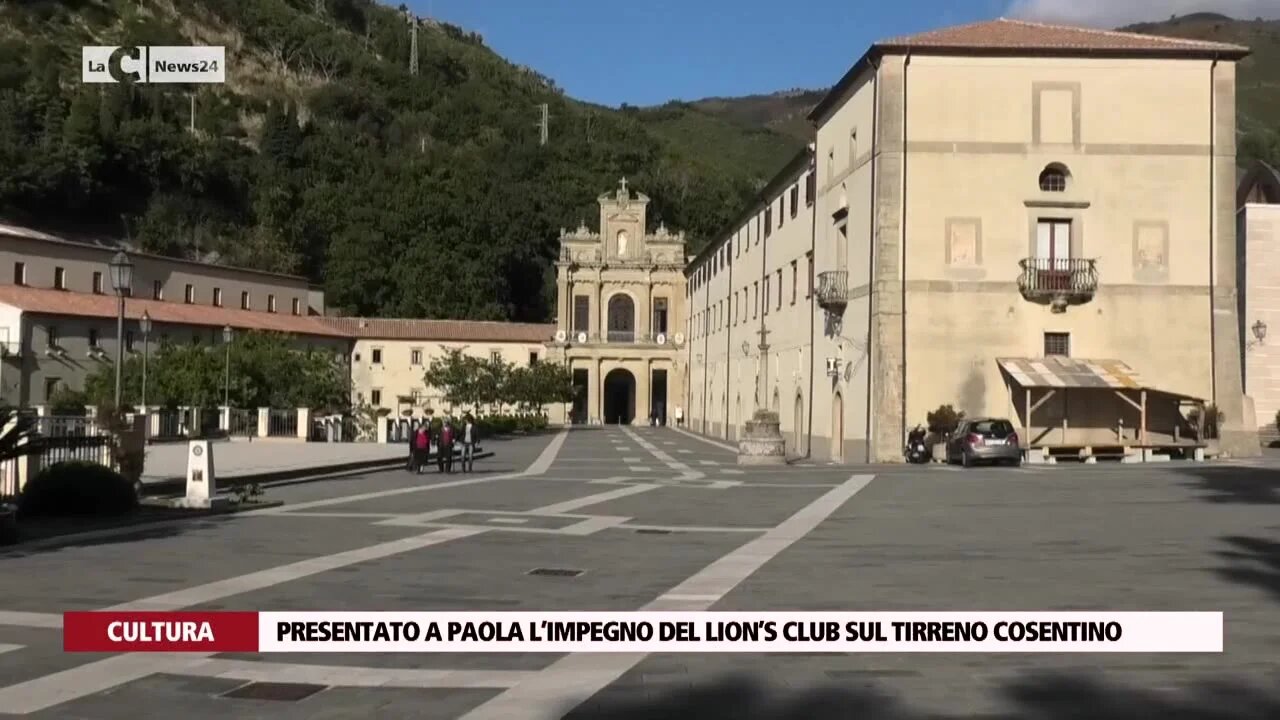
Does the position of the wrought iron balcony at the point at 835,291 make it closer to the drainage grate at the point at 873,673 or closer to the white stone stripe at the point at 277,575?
the white stone stripe at the point at 277,575

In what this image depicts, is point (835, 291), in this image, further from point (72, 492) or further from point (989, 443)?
A: point (72, 492)

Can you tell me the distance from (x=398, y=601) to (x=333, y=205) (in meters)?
97.0

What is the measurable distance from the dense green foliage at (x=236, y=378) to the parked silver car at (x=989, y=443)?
3016 cm

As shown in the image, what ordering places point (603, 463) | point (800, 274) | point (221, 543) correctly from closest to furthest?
point (221, 543)
point (603, 463)
point (800, 274)

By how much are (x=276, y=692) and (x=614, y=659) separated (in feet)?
7.11

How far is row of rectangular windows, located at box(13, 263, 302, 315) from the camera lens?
66125 mm

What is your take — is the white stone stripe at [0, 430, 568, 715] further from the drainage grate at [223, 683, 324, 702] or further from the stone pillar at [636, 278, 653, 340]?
the stone pillar at [636, 278, 653, 340]

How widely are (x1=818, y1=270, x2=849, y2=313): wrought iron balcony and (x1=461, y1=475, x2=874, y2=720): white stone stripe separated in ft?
70.9

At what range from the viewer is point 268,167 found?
109688 mm

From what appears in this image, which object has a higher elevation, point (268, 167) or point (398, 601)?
point (268, 167)

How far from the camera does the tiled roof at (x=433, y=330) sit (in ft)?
280

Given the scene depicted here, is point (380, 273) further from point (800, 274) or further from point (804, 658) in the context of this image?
point (804, 658)

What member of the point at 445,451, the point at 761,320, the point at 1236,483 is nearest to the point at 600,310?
the point at 761,320

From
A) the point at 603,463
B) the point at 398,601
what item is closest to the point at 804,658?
the point at 398,601
